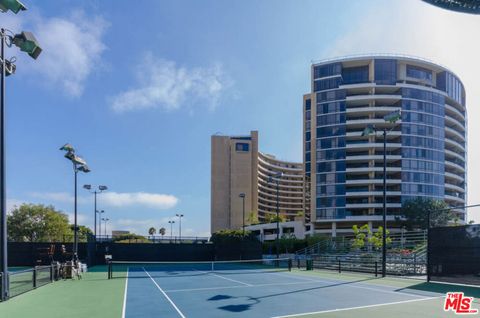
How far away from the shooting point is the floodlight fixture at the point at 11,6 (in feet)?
38.2

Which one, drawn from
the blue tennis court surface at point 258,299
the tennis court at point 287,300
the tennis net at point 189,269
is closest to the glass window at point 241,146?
the tennis net at point 189,269

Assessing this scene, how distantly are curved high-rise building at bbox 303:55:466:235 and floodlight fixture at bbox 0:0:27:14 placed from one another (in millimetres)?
77957

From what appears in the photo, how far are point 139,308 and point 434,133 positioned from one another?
88.5 meters

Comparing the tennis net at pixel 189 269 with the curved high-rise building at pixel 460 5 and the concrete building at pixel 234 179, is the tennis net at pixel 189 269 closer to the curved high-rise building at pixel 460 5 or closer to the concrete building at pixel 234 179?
the curved high-rise building at pixel 460 5

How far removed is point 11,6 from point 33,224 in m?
62.8

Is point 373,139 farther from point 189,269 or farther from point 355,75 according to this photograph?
point 189,269

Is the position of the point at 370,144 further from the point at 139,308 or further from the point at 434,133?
the point at 139,308

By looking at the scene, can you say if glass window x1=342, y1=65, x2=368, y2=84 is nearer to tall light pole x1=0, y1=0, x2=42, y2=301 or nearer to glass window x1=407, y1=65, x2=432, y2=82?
glass window x1=407, y1=65, x2=432, y2=82

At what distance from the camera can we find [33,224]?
6631cm

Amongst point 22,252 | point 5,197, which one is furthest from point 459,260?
point 22,252

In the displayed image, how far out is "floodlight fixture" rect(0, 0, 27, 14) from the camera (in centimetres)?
1163

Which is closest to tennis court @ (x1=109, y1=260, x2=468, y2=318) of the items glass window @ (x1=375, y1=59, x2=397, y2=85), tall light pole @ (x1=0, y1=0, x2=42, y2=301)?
tall light pole @ (x1=0, y1=0, x2=42, y2=301)

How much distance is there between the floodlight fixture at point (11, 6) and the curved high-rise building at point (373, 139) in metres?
78.0

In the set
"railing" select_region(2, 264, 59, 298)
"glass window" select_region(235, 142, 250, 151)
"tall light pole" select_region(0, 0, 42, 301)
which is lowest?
"railing" select_region(2, 264, 59, 298)
